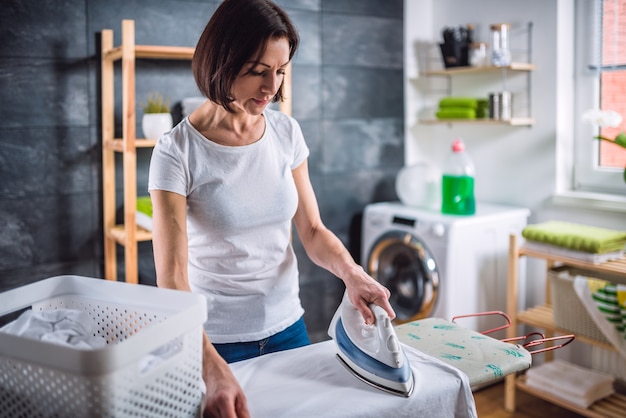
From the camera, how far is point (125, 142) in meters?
2.45

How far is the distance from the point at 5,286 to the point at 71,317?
1526mm

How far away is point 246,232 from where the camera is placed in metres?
1.52

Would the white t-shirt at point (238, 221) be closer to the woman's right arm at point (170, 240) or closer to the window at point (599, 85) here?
the woman's right arm at point (170, 240)

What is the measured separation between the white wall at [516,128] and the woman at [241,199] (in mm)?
1684

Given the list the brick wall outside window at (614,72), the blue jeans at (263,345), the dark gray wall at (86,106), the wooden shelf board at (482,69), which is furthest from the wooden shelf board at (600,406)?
the blue jeans at (263,345)

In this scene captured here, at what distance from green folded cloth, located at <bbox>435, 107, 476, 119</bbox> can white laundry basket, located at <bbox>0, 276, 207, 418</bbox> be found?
2.25 m

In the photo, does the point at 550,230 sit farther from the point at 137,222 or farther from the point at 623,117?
the point at 137,222

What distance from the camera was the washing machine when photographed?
2.88 meters

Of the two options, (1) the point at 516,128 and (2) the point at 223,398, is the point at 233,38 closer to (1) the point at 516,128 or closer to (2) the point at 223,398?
(2) the point at 223,398

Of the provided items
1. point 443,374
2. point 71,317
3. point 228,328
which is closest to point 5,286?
point 228,328

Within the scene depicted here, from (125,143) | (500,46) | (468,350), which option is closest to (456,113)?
(500,46)

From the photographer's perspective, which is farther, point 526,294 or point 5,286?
point 526,294

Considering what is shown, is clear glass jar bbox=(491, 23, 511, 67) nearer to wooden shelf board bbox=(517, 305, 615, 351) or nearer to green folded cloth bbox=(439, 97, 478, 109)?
green folded cloth bbox=(439, 97, 478, 109)

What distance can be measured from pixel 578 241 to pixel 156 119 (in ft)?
5.25
